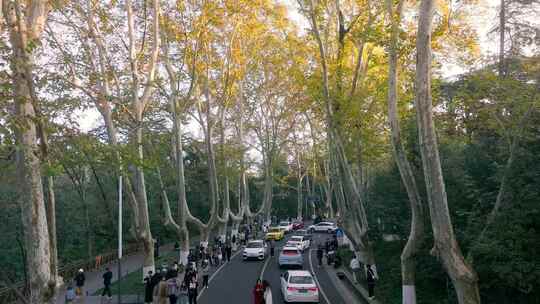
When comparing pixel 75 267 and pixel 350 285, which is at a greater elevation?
pixel 75 267

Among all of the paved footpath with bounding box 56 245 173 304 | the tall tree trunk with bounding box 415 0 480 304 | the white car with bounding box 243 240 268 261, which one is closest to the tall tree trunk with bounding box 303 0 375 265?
the white car with bounding box 243 240 268 261

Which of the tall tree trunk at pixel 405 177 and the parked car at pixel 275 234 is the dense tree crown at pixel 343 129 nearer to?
the tall tree trunk at pixel 405 177

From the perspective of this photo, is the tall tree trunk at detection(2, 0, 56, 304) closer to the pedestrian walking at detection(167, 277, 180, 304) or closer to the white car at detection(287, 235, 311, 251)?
the pedestrian walking at detection(167, 277, 180, 304)

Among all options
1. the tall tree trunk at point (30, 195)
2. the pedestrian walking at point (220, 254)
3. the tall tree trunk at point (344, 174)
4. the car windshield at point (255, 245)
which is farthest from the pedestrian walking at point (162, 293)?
the car windshield at point (255, 245)

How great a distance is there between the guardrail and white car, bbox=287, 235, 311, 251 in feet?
39.4

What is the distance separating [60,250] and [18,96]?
31.0 meters

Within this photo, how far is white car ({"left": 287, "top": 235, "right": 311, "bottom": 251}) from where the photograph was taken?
33666 millimetres

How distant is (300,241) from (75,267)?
1567 centimetres

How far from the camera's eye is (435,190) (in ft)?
35.8

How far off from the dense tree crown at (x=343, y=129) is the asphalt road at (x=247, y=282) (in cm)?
229

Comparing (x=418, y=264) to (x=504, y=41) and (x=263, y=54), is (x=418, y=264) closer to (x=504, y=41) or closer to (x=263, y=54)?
(x=504, y=41)

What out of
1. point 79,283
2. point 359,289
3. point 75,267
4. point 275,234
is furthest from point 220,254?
point 79,283

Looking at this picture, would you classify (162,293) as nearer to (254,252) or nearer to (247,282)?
(247,282)

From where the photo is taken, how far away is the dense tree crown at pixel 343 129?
10617 millimetres
